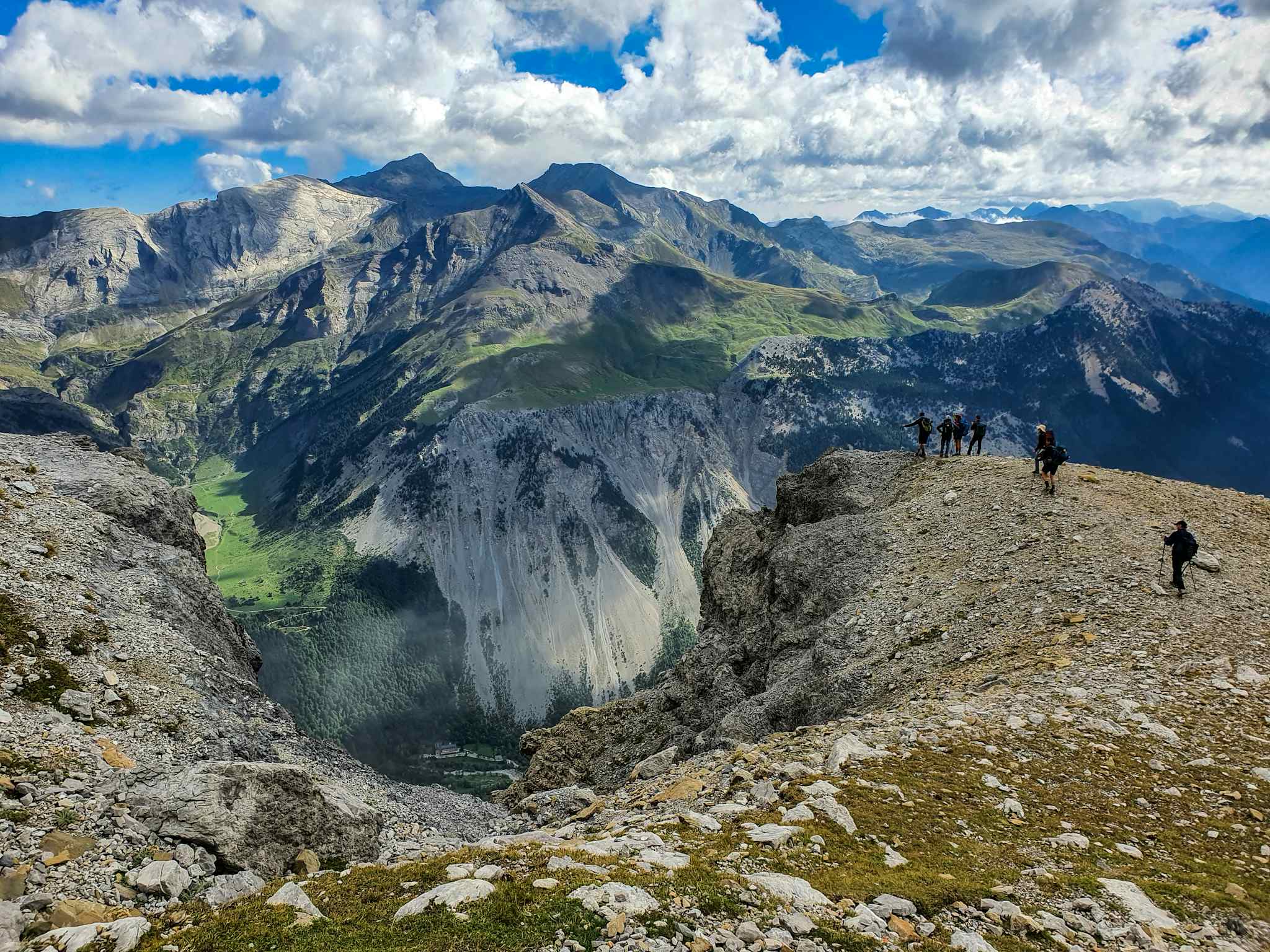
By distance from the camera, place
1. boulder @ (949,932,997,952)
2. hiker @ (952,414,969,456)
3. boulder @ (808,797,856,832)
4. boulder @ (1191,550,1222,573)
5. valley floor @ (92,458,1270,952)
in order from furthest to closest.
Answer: hiker @ (952,414,969,456), boulder @ (1191,550,1222,573), boulder @ (808,797,856,832), valley floor @ (92,458,1270,952), boulder @ (949,932,997,952)

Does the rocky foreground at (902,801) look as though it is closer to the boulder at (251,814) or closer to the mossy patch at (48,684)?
the boulder at (251,814)

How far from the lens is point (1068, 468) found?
42375 millimetres

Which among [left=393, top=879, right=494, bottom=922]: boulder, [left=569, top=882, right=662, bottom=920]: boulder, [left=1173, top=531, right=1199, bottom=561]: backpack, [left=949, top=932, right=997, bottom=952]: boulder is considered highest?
[left=1173, top=531, right=1199, bottom=561]: backpack

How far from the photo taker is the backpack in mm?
27047

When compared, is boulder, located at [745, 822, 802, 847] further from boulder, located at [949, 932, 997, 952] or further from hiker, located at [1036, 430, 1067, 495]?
hiker, located at [1036, 430, 1067, 495]

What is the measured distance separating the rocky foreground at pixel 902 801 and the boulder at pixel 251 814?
14cm

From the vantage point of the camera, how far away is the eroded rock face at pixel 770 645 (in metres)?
34.5

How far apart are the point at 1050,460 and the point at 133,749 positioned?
4687 cm

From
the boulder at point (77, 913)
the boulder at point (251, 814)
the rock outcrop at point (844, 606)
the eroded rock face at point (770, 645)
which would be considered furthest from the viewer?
the eroded rock face at point (770, 645)

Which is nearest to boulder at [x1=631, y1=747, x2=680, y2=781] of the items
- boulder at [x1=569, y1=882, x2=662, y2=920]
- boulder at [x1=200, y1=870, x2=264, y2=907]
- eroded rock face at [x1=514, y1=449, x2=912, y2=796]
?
eroded rock face at [x1=514, y1=449, x2=912, y2=796]

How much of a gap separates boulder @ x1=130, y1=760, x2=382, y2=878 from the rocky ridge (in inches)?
2.0

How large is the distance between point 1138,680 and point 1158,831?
347 inches

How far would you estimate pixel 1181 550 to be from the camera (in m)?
27.2

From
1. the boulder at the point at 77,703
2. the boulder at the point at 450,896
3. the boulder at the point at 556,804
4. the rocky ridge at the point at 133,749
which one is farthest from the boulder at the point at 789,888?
the boulder at the point at 77,703
